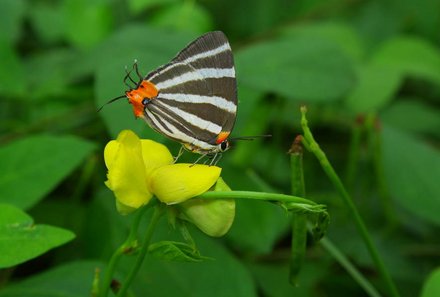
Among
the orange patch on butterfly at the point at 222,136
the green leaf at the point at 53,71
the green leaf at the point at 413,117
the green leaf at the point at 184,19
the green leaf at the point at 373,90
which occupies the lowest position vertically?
the green leaf at the point at 413,117

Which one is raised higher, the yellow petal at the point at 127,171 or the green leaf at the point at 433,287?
the yellow petal at the point at 127,171

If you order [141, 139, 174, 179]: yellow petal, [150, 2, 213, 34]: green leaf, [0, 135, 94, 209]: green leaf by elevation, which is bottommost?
[0, 135, 94, 209]: green leaf

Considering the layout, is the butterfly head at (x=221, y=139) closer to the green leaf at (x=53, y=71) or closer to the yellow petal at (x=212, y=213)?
the yellow petal at (x=212, y=213)

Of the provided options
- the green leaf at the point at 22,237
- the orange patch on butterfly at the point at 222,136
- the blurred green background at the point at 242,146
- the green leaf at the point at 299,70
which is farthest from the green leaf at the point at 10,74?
the orange patch on butterfly at the point at 222,136

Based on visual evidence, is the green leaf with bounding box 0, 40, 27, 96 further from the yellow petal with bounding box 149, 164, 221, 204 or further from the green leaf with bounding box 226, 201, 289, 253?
the yellow petal with bounding box 149, 164, 221, 204

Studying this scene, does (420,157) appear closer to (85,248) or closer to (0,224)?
(85,248)

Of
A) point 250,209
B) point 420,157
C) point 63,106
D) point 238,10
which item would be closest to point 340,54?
point 420,157

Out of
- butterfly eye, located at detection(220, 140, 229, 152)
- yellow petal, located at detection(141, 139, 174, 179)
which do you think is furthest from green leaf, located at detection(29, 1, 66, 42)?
yellow petal, located at detection(141, 139, 174, 179)
